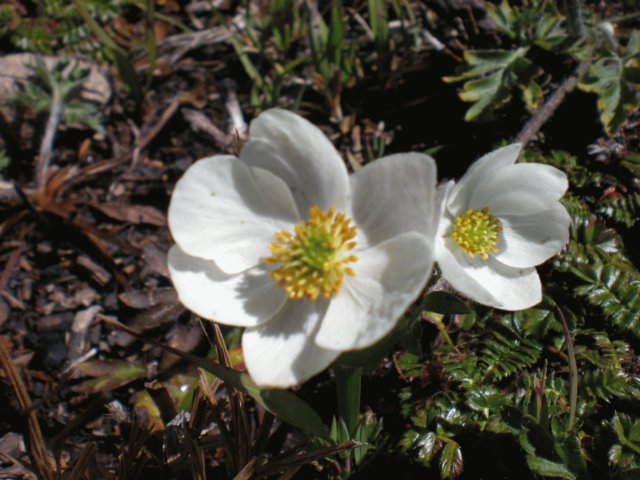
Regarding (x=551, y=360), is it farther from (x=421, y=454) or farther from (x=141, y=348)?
(x=141, y=348)

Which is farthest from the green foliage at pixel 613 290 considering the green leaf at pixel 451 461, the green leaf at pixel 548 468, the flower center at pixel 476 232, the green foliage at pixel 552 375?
the green leaf at pixel 451 461

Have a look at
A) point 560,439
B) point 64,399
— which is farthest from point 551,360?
point 64,399

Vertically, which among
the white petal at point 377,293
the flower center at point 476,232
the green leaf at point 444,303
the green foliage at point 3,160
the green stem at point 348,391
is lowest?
the green stem at point 348,391

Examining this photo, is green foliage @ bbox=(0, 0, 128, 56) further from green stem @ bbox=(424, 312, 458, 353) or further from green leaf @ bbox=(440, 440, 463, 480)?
green leaf @ bbox=(440, 440, 463, 480)

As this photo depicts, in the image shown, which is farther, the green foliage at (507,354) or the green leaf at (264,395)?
the green foliage at (507,354)

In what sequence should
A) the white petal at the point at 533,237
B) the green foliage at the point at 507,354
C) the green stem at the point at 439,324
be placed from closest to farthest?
the white petal at the point at 533,237
the green foliage at the point at 507,354
the green stem at the point at 439,324

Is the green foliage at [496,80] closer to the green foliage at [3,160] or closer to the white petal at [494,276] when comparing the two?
the white petal at [494,276]

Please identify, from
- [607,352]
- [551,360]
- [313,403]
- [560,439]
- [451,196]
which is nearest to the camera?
[560,439]
